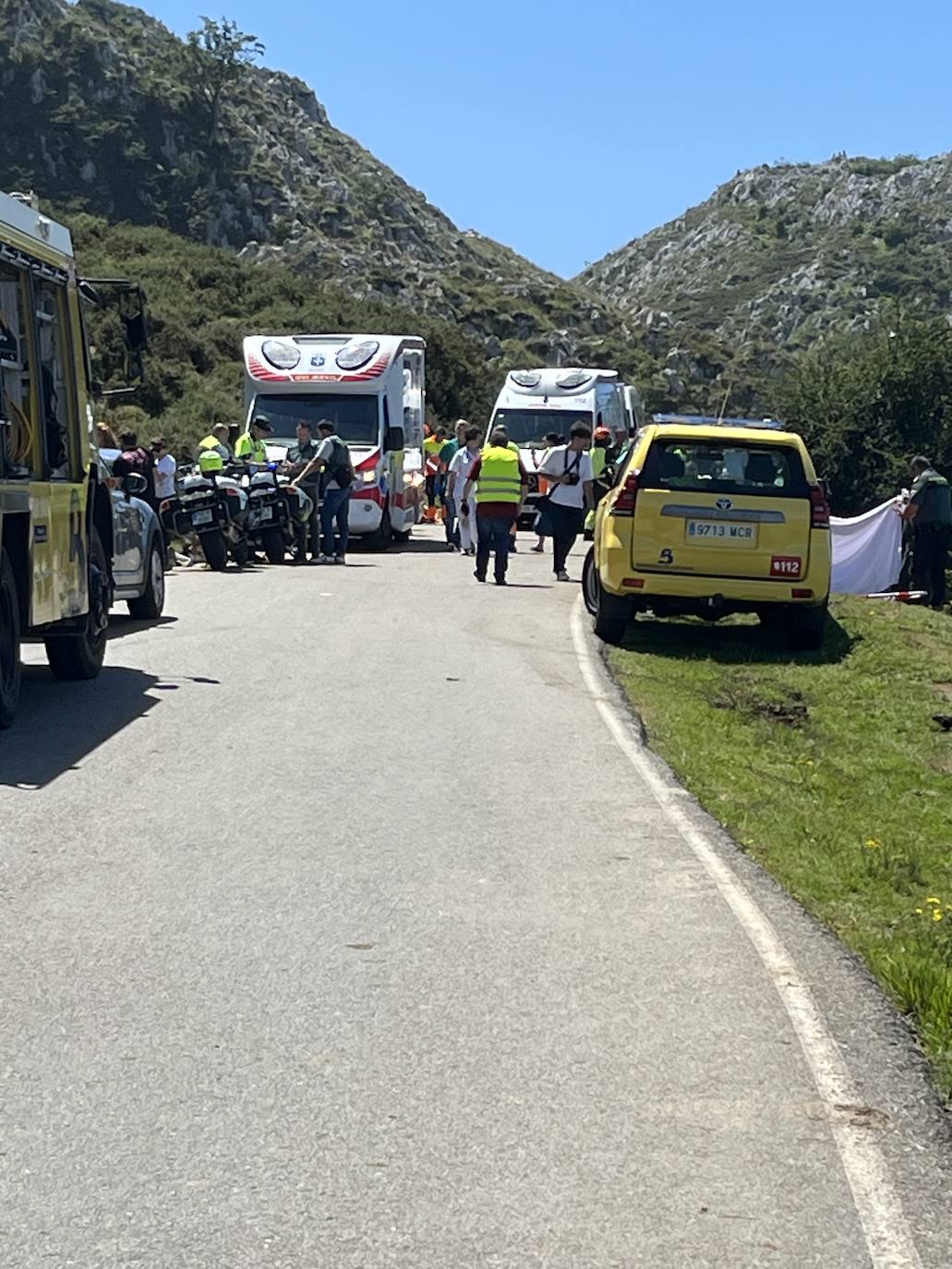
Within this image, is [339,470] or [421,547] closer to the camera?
[339,470]

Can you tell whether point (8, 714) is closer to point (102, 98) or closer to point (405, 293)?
point (405, 293)

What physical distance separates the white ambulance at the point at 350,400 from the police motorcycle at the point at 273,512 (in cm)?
215

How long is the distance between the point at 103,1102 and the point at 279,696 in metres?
7.28

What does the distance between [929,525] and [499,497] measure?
5094mm

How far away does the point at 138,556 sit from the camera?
15.9 metres

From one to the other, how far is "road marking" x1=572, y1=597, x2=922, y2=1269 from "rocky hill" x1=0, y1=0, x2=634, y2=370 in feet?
242

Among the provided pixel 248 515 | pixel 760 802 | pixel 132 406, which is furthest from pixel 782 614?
pixel 132 406

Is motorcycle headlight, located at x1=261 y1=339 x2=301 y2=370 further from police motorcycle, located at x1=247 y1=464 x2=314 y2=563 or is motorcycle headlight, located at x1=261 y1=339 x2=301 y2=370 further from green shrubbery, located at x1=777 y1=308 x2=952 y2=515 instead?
green shrubbery, located at x1=777 y1=308 x2=952 y2=515

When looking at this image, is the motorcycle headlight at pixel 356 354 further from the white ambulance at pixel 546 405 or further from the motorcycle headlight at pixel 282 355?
the white ambulance at pixel 546 405

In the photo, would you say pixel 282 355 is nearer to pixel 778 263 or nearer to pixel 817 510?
pixel 817 510

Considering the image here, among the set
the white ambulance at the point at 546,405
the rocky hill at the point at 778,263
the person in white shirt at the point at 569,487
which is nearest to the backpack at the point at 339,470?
the person in white shirt at the point at 569,487

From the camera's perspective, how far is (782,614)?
15.4m

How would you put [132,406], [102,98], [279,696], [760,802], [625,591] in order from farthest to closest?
[102,98]
[132,406]
[625,591]
[279,696]
[760,802]

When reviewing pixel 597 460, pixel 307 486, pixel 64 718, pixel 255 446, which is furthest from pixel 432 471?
pixel 64 718
